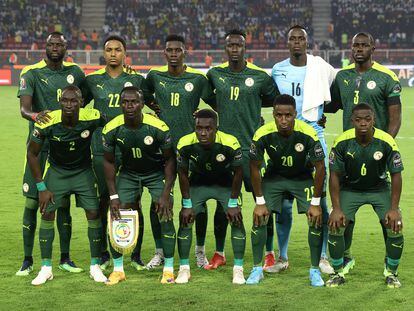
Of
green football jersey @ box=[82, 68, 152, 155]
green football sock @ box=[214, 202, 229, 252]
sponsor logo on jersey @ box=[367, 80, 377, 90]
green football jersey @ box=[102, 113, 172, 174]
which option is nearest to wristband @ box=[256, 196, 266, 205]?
green football sock @ box=[214, 202, 229, 252]

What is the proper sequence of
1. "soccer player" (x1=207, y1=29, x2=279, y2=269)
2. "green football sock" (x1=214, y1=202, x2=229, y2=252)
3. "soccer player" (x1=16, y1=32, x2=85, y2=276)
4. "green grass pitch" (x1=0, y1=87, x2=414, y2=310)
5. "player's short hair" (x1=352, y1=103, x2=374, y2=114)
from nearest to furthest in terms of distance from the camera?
"green grass pitch" (x1=0, y1=87, x2=414, y2=310)
"player's short hair" (x1=352, y1=103, x2=374, y2=114)
"soccer player" (x1=16, y1=32, x2=85, y2=276)
"soccer player" (x1=207, y1=29, x2=279, y2=269)
"green football sock" (x1=214, y1=202, x2=229, y2=252)

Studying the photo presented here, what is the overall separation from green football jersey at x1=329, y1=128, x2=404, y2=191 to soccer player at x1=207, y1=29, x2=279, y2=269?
1.06m

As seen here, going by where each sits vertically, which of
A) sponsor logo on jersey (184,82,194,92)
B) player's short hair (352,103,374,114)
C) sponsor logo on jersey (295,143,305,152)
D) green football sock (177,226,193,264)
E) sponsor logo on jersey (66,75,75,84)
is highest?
sponsor logo on jersey (66,75,75,84)

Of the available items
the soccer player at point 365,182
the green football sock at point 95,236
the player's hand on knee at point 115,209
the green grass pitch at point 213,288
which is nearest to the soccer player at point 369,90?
the soccer player at point 365,182

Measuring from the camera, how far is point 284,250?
8758 millimetres

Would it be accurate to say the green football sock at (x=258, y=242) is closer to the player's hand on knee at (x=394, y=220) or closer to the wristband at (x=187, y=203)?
the wristband at (x=187, y=203)

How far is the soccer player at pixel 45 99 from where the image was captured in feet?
28.0

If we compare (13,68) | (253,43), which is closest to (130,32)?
(253,43)

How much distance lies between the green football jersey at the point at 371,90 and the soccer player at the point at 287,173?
2.02 ft

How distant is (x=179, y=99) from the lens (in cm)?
864

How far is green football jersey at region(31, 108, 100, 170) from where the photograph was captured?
818 cm

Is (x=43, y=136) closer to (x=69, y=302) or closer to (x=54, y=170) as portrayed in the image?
(x=54, y=170)

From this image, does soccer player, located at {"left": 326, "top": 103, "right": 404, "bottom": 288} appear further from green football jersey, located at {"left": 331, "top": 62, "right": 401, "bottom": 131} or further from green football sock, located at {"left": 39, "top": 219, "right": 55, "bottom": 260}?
green football sock, located at {"left": 39, "top": 219, "right": 55, "bottom": 260}

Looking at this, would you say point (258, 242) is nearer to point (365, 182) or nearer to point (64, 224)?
point (365, 182)
